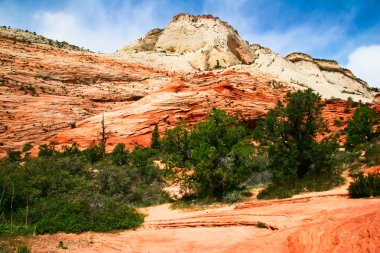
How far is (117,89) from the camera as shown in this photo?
4303cm

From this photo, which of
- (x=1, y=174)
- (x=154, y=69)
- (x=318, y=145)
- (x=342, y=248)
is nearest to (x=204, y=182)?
(x=318, y=145)

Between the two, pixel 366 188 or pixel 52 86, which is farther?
pixel 52 86

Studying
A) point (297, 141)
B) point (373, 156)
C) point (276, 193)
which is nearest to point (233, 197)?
point (276, 193)

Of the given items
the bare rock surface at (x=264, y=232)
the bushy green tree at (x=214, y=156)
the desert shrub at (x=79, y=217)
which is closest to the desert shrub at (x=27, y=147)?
the bushy green tree at (x=214, y=156)

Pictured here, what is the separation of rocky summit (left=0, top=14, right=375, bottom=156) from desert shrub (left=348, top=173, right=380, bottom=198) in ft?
65.7

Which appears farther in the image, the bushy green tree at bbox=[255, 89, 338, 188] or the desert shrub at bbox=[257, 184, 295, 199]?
the bushy green tree at bbox=[255, 89, 338, 188]

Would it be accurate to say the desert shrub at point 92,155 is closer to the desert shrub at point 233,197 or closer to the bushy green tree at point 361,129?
the desert shrub at point 233,197

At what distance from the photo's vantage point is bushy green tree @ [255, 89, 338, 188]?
1434 cm

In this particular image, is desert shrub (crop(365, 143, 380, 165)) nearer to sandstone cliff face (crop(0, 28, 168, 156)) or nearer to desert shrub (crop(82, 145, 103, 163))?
desert shrub (crop(82, 145, 103, 163))

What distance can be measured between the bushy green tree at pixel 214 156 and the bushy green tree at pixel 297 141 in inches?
53.9

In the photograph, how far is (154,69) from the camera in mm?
52156

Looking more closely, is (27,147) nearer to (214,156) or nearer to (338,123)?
(214,156)

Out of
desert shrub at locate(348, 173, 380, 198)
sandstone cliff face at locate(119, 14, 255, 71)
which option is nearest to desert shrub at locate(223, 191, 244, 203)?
desert shrub at locate(348, 173, 380, 198)

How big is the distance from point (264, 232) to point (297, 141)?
8511 millimetres
